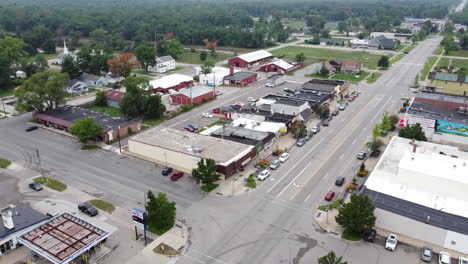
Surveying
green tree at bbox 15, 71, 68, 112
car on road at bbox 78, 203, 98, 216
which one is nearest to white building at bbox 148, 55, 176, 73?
green tree at bbox 15, 71, 68, 112

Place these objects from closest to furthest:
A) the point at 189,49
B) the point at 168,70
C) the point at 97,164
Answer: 1. the point at 97,164
2. the point at 168,70
3. the point at 189,49

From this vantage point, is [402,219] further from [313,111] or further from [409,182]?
[313,111]

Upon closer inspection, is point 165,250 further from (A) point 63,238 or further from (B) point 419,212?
(B) point 419,212

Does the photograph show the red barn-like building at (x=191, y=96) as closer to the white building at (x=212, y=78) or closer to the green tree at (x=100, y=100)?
the white building at (x=212, y=78)

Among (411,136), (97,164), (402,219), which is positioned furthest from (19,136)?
(411,136)

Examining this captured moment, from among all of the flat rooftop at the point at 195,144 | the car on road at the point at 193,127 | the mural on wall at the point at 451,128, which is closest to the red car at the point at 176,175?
→ the flat rooftop at the point at 195,144

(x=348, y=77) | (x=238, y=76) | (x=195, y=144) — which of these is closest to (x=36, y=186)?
(x=195, y=144)

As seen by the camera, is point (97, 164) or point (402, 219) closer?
point (402, 219)

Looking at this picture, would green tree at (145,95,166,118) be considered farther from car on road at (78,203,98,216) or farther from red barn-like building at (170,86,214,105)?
car on road at (78,203,98,216)
